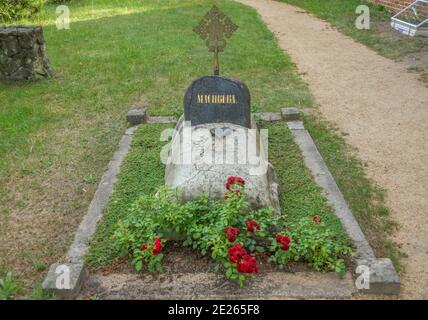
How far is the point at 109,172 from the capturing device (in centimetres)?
560

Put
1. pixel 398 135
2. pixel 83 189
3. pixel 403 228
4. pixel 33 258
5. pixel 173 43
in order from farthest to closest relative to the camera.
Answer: pixel 173 43, pixel 398 135, pixel 83 189, pixel 403 228, pixel 33 258

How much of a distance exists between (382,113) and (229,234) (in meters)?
4.56

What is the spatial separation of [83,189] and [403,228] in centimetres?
334

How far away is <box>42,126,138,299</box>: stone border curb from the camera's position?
12.1 feet

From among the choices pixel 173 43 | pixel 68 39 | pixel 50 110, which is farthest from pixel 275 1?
pixel 50 110

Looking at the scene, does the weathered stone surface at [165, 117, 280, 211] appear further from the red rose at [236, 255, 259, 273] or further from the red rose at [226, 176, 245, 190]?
the red rose at [236, 255, 259, 273]

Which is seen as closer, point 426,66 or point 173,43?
point 426,66

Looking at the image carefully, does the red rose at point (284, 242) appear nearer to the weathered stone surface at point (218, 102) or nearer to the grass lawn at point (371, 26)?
the weathered stone surface at point (218, 102)

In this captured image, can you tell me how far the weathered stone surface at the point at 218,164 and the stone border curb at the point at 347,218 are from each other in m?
0.60

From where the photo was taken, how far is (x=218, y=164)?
14.5 ft

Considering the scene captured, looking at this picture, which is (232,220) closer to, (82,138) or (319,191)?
(319,191)

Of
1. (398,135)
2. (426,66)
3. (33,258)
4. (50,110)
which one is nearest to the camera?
(33,258)

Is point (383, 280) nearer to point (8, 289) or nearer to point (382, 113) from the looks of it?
point (8, 289)

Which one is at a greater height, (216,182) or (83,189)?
(216,182)
